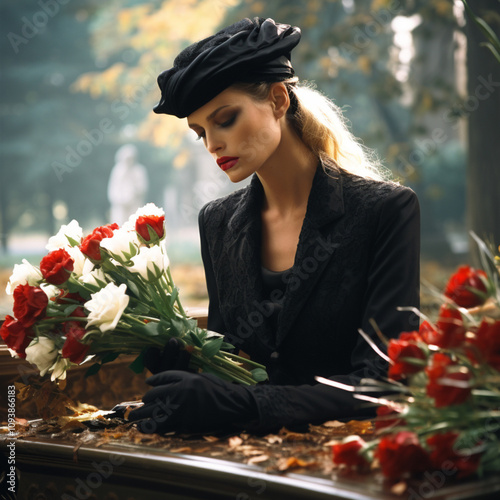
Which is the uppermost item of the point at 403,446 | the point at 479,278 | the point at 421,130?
the point at 421,130

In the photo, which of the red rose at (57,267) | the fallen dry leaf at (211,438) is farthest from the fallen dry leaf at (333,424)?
the red rose at (57,267)

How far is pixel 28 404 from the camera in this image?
2355mm

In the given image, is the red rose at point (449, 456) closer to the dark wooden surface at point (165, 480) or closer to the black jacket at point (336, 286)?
the dark wooden surface at point (165, 480)

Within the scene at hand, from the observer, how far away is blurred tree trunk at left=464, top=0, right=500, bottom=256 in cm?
539

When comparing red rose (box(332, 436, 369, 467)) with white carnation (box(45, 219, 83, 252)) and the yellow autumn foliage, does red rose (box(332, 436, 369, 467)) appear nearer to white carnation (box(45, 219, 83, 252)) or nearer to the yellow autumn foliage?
white carnation (box(45, 219, 83, 252))

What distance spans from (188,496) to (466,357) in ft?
2.01

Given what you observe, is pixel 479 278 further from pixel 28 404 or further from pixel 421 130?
pixel 421 130

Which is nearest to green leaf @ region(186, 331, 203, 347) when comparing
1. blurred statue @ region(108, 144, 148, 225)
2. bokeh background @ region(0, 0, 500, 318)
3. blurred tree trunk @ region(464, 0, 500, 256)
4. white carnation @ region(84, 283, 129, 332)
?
white carnation @ region(84, 283, 129, 332)

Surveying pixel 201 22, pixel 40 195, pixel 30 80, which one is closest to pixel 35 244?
pixel 40 195

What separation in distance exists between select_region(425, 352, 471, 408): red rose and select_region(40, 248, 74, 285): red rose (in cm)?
91

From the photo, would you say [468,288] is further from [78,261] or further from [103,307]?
[78,261]

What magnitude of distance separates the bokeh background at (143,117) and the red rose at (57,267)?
7247mm

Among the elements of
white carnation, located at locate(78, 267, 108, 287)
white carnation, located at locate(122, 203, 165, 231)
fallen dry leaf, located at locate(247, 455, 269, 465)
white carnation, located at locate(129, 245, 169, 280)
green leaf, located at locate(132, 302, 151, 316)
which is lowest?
fallen dry leaf, located at locate(247, 455, 269, 465)

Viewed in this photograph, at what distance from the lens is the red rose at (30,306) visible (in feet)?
5.50
